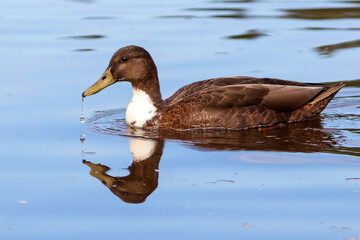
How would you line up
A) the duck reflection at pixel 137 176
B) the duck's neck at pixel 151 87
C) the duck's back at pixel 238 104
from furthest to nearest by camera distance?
the duck's neck at pixel 151 87, the duck's back at pixel 238 104, the duck reflection at pixel 137 176

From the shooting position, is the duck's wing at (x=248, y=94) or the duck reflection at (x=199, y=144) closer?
the duck reflection at (x=199, y=144)

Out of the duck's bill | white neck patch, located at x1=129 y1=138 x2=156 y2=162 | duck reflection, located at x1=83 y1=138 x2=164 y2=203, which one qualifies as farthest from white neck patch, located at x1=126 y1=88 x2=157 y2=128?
duck reflection, located at x1=83 y1=138 x2=164 y2=203

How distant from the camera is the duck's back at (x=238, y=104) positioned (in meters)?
9.30

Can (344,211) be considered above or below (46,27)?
below

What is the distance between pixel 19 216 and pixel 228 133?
349 cm

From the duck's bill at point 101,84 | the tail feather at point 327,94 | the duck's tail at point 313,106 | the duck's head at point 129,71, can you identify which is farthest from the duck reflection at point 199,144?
the duck's head at point 129,71

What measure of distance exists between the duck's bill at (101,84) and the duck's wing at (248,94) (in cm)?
83

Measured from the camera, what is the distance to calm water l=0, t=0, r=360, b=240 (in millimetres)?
6074

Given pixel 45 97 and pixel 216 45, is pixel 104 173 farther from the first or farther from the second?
pixel 216 45

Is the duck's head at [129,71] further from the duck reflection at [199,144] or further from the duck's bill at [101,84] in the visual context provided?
the duck reflection at [199,144]

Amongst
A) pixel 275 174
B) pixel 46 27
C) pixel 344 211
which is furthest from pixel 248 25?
pixel 344 211

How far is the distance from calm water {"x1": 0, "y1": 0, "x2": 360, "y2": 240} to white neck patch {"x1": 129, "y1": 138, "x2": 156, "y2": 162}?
35 millimetres

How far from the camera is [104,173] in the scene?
7406mm

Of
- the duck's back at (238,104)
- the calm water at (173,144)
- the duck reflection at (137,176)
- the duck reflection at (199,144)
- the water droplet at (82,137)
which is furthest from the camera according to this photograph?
the duck's back at (238,104)
